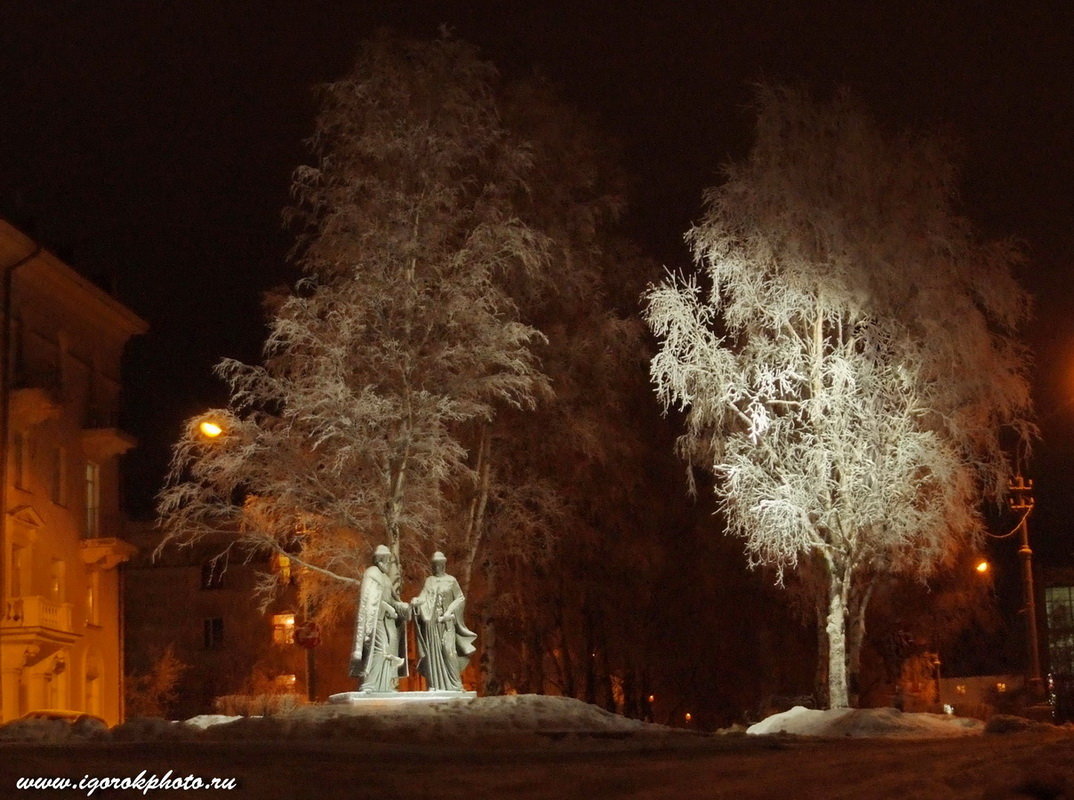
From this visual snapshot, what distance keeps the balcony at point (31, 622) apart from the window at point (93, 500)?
4.45 m

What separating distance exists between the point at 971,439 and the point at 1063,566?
84.7m

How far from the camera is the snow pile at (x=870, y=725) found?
67.7 ft

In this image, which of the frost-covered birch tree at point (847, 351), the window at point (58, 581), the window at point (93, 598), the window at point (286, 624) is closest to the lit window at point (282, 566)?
the window at point (286, 624)

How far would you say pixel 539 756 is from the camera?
14.6 meters

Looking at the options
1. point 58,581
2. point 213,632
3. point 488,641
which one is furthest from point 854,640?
point 213,632

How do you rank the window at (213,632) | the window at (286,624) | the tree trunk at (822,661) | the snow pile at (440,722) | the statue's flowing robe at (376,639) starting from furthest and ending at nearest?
the window at (213,632)
the window at (286,624)
the tree trunk at (822,661)
the statue's flowing robe at (376,639)
the snow pile at (440,722)

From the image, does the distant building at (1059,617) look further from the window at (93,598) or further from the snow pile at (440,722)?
the snow pile at (440,722)

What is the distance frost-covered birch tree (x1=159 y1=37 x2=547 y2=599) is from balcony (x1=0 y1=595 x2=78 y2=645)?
28.3 feet

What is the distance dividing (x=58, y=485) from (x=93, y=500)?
7.72ft

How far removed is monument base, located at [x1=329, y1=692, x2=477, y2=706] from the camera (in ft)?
67.3

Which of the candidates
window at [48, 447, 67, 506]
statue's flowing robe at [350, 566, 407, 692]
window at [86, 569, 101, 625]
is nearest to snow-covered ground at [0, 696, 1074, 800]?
statue's flowing robe at [350, 566, 407, 692]

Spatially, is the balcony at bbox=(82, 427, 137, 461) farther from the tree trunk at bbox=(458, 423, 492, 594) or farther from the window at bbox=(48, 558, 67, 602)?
the tree trunk at bbox=(458, 423, 492, 594)

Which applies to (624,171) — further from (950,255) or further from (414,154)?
(950,255)

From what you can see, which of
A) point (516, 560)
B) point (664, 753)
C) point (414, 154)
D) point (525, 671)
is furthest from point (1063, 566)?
point (664, 753)
